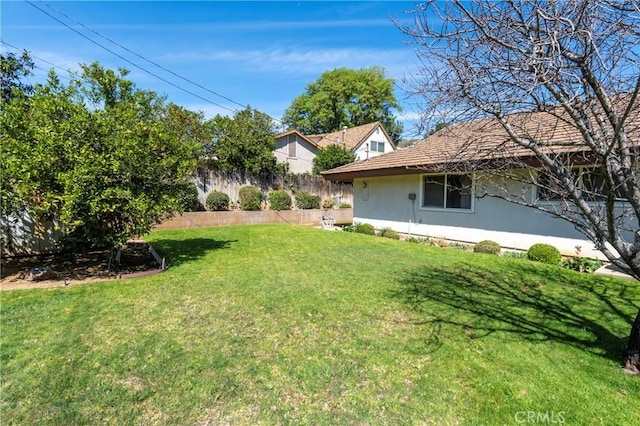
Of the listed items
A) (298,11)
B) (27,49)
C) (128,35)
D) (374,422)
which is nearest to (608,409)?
(374,422)

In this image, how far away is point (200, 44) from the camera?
1360 cm

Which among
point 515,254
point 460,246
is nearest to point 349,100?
point 460,246

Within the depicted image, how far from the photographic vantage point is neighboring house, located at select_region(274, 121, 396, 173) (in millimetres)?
24312

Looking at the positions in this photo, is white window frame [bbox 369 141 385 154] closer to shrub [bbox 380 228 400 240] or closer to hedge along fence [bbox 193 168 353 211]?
hedge along fence [bbox 193 168 353 211]

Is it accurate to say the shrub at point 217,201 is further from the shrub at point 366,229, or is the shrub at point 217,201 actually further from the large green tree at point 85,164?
the large green tree at point 85,164

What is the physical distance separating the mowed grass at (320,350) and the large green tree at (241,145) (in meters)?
12.4

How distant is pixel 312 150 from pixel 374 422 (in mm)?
24532

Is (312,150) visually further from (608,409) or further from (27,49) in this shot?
(608,409)

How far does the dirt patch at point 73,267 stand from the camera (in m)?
5.62

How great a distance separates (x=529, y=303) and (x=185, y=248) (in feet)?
26.1

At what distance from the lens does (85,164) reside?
17.5 feet

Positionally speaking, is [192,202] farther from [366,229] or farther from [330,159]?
[330,159]

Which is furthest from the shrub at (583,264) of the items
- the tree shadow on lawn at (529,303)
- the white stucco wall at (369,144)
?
the white stucco wall at (369,144)

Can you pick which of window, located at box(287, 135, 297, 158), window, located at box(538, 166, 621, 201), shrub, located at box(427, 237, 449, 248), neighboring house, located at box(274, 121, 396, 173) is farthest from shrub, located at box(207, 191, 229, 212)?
window, located at box(538, 166, 621, 201)
